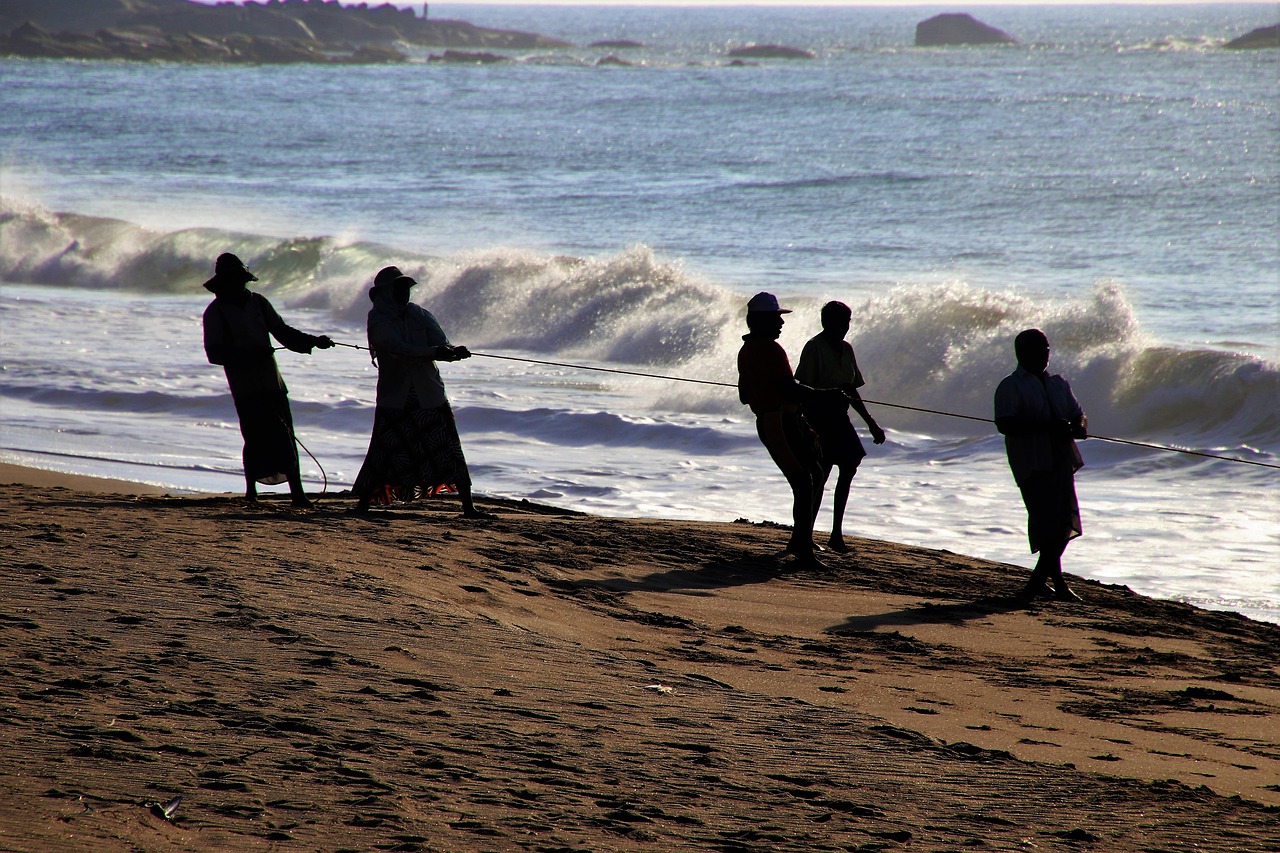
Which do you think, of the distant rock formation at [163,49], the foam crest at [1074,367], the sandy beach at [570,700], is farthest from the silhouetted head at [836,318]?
the distant rock formation at [163,49]

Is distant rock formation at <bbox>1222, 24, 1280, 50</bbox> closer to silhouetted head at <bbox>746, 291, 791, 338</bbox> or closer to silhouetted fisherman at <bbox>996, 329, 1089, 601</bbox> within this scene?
silhouetted fisherman at <bbox>996, 329, 1089, 601</bbox>

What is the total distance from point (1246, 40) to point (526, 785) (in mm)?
99532

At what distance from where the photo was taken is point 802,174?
34.4 m

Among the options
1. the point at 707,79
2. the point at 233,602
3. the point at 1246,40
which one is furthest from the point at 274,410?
the point at 1246,40

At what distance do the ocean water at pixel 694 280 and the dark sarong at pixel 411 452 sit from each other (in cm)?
250

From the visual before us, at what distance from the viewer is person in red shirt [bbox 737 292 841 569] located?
6914 mm

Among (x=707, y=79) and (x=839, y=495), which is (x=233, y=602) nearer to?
(x=839, y=495)

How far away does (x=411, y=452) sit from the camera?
741 centimetres

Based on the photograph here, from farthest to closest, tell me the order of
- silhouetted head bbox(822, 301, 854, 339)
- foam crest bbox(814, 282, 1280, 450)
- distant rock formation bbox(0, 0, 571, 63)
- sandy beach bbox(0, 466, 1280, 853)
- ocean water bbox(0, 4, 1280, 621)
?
distant rock formation bbox(0, 0, 571, 63)
foam crest bbox(814, 282, 1280, 450)
ocean water bbox(0, 4, 1280, 621)
silhouetted head bbox(822, 301, 854, 339)
sandy beach bbox(0, 466, 1280, 853)

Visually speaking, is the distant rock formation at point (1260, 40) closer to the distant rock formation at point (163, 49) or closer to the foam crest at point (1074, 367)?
the distant rock formation at point (163, 49)

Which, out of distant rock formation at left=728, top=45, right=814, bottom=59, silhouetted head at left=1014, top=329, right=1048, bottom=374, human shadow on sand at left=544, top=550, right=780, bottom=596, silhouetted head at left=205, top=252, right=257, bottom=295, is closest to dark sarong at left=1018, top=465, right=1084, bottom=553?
silhouetted head at left=1014, top=329, right=1048, bottom=374

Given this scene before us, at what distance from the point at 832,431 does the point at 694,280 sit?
1181 cm

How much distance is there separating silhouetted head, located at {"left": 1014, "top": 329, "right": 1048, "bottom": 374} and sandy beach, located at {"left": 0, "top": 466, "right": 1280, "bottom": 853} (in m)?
1.27

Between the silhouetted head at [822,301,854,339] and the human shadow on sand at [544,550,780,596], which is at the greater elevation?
the silhouetted head at [822,301,854,339]
